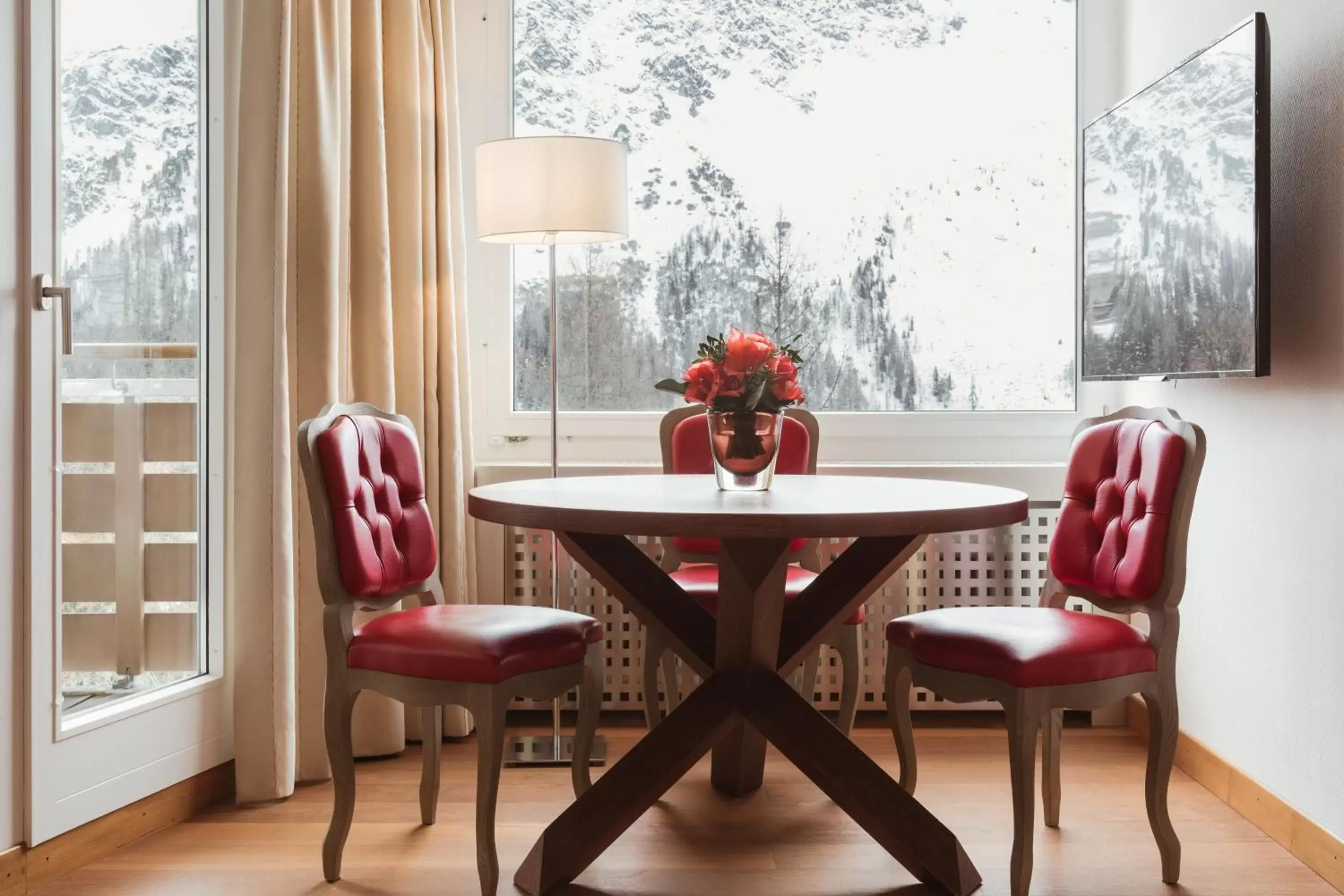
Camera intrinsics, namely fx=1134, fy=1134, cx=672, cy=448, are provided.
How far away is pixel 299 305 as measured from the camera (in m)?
2.87

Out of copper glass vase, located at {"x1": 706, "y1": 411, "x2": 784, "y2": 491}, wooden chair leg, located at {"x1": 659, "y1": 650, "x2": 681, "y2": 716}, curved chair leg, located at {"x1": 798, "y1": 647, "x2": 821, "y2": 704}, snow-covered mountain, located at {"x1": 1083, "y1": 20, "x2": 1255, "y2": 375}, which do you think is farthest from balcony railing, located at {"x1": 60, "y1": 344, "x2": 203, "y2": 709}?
snow-covered mountain, located at {"x1": 1083, "y1": 20, "x2": 1255, "y2": 375}

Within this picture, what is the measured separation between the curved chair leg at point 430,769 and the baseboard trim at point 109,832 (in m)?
0.55

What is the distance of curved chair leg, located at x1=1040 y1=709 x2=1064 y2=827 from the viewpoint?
258 cm

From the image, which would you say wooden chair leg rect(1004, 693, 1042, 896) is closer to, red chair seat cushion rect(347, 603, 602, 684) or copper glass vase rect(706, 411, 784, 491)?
copper glass vase rect(706, 411, 784, 491)

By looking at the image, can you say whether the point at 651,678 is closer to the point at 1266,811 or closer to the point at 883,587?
the point at 883,587

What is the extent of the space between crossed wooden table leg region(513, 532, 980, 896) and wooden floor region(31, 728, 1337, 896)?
0.32 ft

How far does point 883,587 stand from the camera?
11.3 ft

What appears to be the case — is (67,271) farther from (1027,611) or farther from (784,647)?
(1027,611)

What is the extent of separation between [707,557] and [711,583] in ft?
1.20

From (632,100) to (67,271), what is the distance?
6.26ft

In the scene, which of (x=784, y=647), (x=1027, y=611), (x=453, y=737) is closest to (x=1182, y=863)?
(x=1027, y=611)

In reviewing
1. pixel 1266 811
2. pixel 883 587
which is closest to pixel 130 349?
pixel 883 587

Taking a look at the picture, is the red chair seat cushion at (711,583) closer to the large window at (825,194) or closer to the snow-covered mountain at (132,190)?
the large window at (825,194)

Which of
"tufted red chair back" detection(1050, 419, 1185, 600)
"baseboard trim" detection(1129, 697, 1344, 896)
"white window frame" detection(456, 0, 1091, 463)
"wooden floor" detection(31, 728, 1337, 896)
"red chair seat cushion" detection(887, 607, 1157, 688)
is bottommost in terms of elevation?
"wooden floor" detection(31, 728, 1337, 896)
